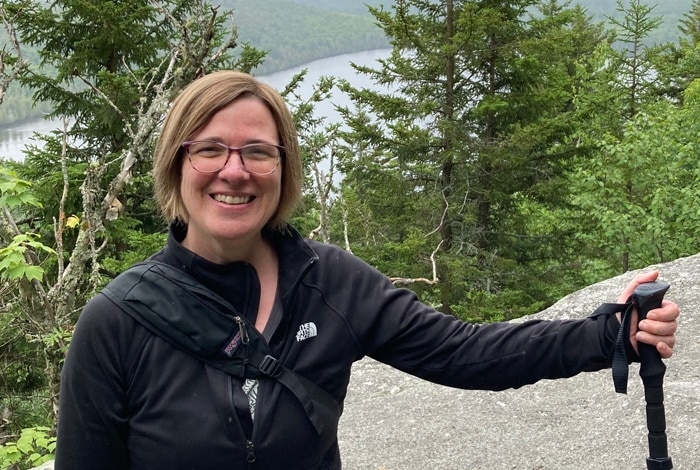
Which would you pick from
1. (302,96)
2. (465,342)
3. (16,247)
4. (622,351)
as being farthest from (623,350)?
(302,96)

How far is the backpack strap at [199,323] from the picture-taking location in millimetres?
1564

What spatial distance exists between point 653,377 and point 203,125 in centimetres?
138

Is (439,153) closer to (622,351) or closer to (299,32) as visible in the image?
(622,351)

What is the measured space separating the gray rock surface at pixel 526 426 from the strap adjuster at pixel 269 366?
9.74 ft

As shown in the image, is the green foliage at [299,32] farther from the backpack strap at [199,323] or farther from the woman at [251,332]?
the backpack strap at [199,323]

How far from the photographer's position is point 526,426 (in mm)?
4582

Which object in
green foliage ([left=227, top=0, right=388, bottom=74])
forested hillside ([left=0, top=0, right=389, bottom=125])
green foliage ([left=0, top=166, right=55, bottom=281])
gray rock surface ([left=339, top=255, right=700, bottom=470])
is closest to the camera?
green foliage ([left=0, top=166, right=55, bottom=281])

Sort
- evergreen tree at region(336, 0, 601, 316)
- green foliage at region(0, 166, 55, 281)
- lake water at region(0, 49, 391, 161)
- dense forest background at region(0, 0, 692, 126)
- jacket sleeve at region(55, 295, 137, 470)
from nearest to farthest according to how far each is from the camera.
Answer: jacket sleeve at region(55, 295, 137, 470) → green foliage at region(0, 166, 55, 281) → lake water at region(0, 49, 391, 161) → evergreen tree at region(336, 0, 601, 316) → dense forest background at region(0, 0, 692, 126)

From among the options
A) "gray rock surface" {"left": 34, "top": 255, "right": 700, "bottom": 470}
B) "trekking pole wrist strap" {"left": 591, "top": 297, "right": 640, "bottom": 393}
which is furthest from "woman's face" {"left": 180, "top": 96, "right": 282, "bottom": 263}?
"gray rock surface" {"left": 34, "top": 255, "right": 700, "bottom": 470}

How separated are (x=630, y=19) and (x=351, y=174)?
12.4m

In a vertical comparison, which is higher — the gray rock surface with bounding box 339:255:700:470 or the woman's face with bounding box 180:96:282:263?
the woman's face with bounding box 180:96:282:263

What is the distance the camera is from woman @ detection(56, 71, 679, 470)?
5.15ft

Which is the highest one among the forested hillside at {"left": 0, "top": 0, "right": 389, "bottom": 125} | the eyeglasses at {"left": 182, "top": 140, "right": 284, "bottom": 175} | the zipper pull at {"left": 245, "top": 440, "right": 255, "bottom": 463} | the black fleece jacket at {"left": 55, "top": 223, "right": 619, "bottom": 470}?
the forested hillside at {"left": 0, "top": 0, "right": 389, "bottom": 125}

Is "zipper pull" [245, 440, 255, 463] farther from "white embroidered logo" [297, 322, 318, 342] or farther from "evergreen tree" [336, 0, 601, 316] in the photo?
"evergreen tree" [336, 0, 601, 316]
